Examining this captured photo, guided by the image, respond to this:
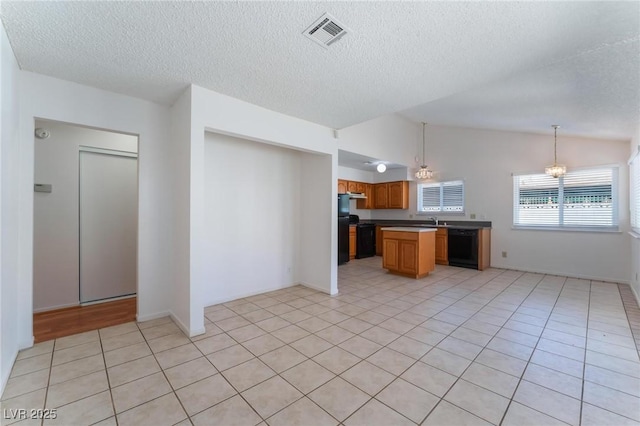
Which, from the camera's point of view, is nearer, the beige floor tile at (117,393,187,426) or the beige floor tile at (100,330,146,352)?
the beige floor tile at (117,393,187,426)

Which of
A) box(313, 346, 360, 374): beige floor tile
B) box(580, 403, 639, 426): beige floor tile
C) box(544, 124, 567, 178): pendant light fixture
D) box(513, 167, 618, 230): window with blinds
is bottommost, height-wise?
box(313, 346, 360, 374): beige floor tile

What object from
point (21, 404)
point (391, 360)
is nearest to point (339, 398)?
point (391, 360)

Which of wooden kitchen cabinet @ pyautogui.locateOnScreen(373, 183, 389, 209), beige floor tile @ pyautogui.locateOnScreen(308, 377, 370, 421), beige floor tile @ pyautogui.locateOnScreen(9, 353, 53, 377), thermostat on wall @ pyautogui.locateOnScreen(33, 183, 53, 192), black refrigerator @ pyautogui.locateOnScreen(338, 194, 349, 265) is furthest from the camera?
wooden kitchen cabinet @ pyautogui.locateOnScreen(373, 183, 389, 209)

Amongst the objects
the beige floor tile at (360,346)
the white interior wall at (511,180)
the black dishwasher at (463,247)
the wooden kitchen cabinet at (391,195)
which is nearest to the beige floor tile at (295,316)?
the beige floor tile at (360,346)

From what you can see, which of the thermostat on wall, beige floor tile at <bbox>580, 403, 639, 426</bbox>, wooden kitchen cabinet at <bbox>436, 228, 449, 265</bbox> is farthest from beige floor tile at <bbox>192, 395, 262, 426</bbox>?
wooden kitchen cabinet at <bbox>436, 228, 449, 265</bbox>

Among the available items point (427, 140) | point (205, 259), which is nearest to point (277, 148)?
point (205, 259)

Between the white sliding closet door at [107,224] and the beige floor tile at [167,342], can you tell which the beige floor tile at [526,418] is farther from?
the white sliding closet door at [107,224]

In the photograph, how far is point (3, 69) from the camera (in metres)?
→ 1.86

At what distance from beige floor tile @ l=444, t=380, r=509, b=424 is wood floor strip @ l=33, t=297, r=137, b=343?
3.42 metres

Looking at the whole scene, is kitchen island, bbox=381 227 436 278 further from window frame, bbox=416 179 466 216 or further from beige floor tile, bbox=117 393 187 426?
beige floor tile, bbox=117 393 187 426

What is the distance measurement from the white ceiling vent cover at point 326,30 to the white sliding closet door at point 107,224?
310 cm

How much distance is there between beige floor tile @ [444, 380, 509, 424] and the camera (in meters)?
1.63

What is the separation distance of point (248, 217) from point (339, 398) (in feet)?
9.04

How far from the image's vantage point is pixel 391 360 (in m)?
2.24
